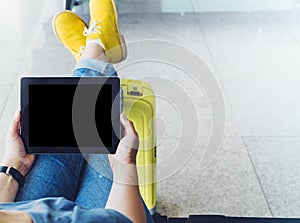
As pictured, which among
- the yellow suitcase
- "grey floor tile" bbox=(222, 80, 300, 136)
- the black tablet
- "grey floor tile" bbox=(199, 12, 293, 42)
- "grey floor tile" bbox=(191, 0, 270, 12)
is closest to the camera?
the black tablet

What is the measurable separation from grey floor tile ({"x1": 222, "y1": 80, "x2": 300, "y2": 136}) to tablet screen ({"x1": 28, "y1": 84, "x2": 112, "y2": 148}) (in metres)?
0.95

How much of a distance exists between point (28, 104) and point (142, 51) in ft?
4.47

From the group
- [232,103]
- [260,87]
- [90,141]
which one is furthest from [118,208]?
[260,87]

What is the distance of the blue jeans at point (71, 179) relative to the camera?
1.11m

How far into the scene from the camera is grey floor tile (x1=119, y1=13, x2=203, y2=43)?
252 cm

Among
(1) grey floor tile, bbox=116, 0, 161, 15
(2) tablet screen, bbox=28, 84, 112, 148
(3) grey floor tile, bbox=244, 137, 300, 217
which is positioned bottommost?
(3) grey floor tile, bbox=244, 137, 300, 217

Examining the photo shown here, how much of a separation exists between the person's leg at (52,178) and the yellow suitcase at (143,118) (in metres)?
0.18

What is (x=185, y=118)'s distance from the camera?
1.92 m

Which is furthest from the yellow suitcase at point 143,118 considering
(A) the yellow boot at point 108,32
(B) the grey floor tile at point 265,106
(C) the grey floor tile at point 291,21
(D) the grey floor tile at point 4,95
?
(C) the grey floor tile at point 291,21

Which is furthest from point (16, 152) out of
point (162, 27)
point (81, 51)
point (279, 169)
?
point (162, 27)

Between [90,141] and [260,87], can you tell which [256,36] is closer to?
[260,87]

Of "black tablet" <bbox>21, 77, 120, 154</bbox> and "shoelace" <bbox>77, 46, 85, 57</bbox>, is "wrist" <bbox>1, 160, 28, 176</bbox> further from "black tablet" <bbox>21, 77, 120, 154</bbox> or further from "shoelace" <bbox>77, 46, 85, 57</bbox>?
"shoelace" <bbox>77, 46, 85, 57</bbox>

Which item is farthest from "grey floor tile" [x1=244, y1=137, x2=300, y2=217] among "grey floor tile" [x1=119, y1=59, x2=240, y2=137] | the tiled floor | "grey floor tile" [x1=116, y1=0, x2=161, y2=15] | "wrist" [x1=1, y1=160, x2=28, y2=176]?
"grey floor tile" [x1=116, y1=0, x2=161, y2=15]

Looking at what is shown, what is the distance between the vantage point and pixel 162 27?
262cm
